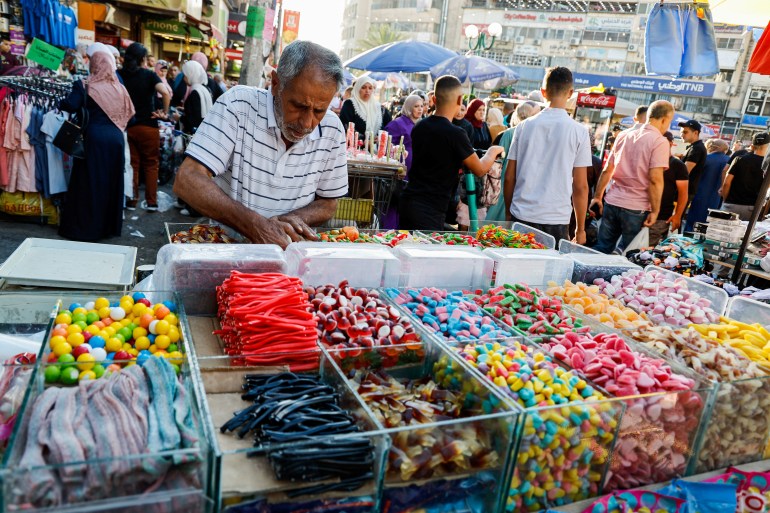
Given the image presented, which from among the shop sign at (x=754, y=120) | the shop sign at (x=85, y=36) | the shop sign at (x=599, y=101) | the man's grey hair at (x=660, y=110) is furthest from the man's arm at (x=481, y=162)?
the shop sign at (x=754, y=120)

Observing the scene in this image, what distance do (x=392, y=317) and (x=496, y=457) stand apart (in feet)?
2.13

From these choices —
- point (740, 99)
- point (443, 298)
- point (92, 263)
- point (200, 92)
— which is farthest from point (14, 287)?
point (740, 99)

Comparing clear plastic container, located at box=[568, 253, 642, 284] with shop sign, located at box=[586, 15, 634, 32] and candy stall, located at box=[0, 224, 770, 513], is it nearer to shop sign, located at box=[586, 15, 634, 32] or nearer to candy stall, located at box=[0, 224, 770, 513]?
candy stall, located at box=[0, 224, 770, 513]

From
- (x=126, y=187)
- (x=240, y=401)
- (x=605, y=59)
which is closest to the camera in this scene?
(x=240, y=401)

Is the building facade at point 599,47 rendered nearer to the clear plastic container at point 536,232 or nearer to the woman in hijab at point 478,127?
the woman in hijab at point 478,127

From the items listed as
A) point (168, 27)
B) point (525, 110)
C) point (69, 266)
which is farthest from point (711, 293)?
point (168, 27)

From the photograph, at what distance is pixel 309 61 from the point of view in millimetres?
2033

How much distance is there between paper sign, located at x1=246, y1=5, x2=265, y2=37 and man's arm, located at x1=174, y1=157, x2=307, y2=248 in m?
5.25

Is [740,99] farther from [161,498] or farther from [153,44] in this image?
[161,498]

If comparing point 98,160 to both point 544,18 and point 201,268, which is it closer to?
point 201,268

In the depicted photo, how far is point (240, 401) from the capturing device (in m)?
1.40

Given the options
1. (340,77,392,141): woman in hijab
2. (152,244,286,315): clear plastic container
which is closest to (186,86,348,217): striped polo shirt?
(152,244,286,315): clear plastic container

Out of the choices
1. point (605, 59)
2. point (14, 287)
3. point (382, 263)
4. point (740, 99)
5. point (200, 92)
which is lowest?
point (14, 287)

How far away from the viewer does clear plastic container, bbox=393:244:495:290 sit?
2.29 m
